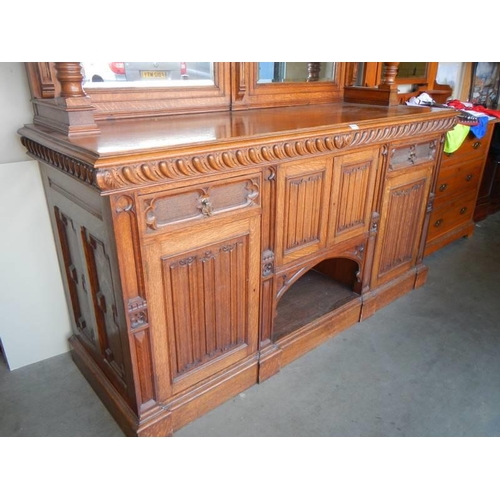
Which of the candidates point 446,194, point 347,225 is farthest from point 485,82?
point 347,225

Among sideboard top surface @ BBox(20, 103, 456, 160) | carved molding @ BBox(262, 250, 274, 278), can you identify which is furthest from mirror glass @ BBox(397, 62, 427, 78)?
carved molding @ BBox(262, 250, 274, 278)

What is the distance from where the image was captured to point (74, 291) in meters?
1.95

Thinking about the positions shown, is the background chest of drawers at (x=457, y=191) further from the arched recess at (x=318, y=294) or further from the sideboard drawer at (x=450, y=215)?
the arched recess at (x=318, y=294)

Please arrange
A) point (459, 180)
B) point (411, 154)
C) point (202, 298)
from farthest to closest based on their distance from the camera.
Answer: point (459, 180) < point (411, 154) < point (202, 298)

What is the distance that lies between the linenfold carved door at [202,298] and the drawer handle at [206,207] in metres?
0.03

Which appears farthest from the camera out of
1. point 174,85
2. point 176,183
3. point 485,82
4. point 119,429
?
point 485,82

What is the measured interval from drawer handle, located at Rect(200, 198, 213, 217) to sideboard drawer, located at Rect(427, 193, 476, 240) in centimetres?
214

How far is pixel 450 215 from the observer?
10.8ft

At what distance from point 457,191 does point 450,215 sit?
7.4 inches

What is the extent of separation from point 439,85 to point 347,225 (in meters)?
2.37

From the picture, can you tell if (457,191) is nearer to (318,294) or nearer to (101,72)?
(318,294)

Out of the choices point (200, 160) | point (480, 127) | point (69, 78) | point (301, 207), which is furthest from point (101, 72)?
point (480, 127)

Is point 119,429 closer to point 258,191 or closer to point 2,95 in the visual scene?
point 258,191

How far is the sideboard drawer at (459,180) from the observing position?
2994mm
